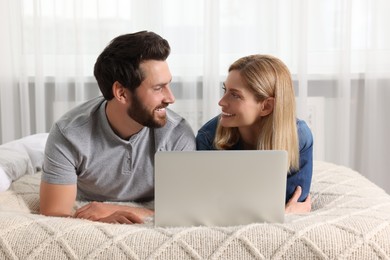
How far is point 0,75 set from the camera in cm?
294

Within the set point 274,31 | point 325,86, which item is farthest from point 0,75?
point 325,86

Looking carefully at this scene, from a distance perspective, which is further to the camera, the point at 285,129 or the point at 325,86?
the point at 325,86

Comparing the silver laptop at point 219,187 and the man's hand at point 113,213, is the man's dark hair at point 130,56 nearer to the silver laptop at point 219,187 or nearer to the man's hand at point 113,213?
the man's hand at point 113,213

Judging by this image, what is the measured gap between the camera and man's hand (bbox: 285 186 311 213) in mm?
1636

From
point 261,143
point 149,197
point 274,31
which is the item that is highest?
point 274,31

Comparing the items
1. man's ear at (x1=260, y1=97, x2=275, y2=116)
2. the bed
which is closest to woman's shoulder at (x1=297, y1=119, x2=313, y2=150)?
man's ear at (x1=260, y1=97, x2=275, y2=116)

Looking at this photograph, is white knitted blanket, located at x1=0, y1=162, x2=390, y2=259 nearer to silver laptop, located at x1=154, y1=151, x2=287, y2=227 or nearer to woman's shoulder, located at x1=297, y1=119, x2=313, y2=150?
silver laptop, located at x1=154, y1=151, x2=287, y2=227

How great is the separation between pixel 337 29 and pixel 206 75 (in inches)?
26.0

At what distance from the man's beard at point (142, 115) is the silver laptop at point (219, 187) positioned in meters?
0.40

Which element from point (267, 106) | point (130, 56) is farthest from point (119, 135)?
point (267, 106)

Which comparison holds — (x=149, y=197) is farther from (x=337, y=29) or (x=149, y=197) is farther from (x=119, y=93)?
(x=337, y=29)

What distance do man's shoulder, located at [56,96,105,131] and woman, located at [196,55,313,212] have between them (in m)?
0.37

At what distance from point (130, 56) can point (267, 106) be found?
1.39 ft

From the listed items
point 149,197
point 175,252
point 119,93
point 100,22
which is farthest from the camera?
point 100,22
